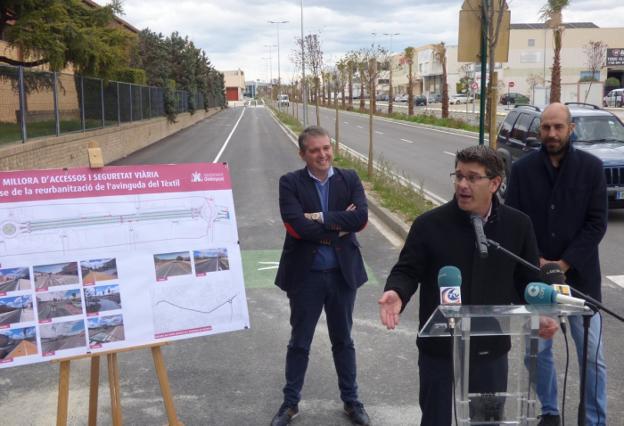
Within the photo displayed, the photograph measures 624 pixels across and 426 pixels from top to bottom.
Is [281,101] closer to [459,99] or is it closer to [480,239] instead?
[459,99]

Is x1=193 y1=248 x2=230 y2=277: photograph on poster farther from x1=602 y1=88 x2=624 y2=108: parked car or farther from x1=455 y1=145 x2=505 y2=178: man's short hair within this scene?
x1=602 y1=88 x2=624 y2=108: parked car

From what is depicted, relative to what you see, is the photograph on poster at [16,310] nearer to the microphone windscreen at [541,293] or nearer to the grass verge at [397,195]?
the microphone windscreen at [541,293]

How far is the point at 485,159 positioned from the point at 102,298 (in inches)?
84.9

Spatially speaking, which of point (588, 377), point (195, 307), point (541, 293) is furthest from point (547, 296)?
point (195, 307)

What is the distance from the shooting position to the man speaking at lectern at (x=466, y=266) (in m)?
2.93

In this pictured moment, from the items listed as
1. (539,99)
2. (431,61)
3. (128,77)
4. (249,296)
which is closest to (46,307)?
(249,296)

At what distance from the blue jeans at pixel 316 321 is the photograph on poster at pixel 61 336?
4.32 ft

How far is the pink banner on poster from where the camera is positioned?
11.7ft

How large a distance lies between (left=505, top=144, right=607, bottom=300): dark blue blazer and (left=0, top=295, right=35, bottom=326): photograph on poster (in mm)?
2863

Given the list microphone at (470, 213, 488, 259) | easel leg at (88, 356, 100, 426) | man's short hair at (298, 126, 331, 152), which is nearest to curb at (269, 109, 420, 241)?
man's short hair at (298, 126, 331, 152)

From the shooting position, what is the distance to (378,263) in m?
8.78

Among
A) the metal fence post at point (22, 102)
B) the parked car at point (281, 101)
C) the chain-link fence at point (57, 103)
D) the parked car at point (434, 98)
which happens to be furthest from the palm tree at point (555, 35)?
the parked car at point (434, 98)

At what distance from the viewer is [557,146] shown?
3.89 meters

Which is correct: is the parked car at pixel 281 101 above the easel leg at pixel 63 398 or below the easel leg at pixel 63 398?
above
